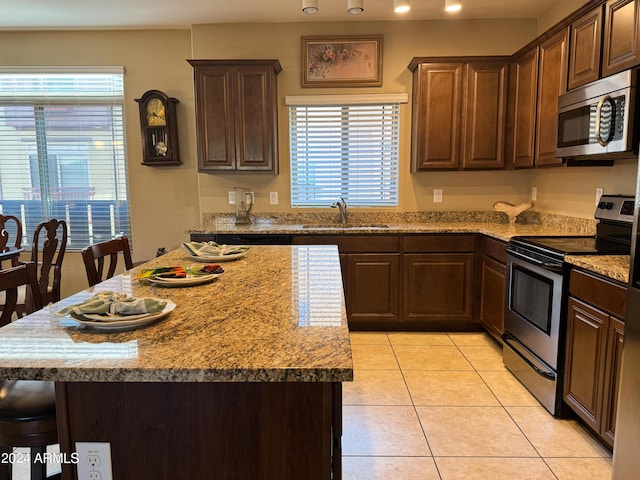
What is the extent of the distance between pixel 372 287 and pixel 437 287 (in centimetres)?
56

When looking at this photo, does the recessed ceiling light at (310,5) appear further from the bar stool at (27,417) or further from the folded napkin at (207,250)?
the bar stool at (27,417)

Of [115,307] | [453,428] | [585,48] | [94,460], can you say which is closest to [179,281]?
[115,307]

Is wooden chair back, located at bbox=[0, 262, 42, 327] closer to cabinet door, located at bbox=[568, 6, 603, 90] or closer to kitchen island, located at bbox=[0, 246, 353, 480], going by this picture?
kitchen island, located at bbox=[0, 246, 353, 480]

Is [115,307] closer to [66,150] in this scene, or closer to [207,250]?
[207,250]

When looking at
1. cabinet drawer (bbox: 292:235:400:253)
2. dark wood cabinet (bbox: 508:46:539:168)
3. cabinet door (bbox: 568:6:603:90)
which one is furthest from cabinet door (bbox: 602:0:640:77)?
cabinet drawer (bbox: 292:235:400:253)

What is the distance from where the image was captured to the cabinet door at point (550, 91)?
9.24ft

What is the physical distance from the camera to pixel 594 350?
2.00 metres

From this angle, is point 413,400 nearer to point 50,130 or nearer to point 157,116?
point 157,116

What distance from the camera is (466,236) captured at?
3.53 m

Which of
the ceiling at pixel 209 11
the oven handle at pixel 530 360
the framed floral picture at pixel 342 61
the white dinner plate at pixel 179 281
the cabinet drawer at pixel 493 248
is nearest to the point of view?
the white dinner plate at pixel 179 281

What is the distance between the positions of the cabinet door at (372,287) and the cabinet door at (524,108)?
1311 mm

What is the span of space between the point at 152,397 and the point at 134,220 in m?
3.78

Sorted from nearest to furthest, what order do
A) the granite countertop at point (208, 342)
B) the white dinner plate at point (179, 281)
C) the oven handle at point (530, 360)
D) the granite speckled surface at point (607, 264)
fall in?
the granite countertop at point (208, 342)
the white dinner plate at point (179, 281)
the granite speckled surface at point (607, 264)
the oven handle at point (530, 360)

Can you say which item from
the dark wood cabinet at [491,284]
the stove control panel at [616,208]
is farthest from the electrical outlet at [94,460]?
the stove control panel at [616,208]
